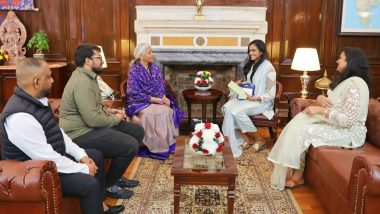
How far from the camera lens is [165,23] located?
5.09m

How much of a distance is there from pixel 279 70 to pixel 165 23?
179cm

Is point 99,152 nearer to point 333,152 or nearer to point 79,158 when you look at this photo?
point 79,158

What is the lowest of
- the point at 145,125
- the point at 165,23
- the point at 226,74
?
the point at 145,125

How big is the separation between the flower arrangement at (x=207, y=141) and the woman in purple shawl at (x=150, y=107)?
4.41 feet

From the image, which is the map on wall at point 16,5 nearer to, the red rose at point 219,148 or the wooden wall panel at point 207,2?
the wooden wall panel at point 207,2

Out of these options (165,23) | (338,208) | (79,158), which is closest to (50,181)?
(79,158)

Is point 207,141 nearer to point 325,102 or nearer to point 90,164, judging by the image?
point 90,164

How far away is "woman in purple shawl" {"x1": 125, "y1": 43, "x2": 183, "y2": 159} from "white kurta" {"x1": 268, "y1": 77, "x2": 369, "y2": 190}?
1293mm

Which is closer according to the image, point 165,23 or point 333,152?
point 333,152

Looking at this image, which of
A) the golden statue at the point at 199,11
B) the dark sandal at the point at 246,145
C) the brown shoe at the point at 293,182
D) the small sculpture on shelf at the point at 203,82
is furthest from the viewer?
the golden statue at the point at 199,11

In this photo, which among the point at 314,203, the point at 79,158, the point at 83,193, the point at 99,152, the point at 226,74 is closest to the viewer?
the point at 83,193

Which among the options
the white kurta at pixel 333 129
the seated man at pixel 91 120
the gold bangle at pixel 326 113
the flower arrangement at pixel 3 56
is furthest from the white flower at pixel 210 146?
the flower arrangement at pixel 3 56

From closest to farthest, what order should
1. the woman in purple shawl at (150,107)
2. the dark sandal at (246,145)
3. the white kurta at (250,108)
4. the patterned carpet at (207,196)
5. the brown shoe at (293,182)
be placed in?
the patterned carpet at (207,196), the brown shoe at (293,182), the woman in purple shawl at (150,107), the white kurta at (250,108), the dark sandal at (246,145)

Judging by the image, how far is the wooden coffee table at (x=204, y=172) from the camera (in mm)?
2461
